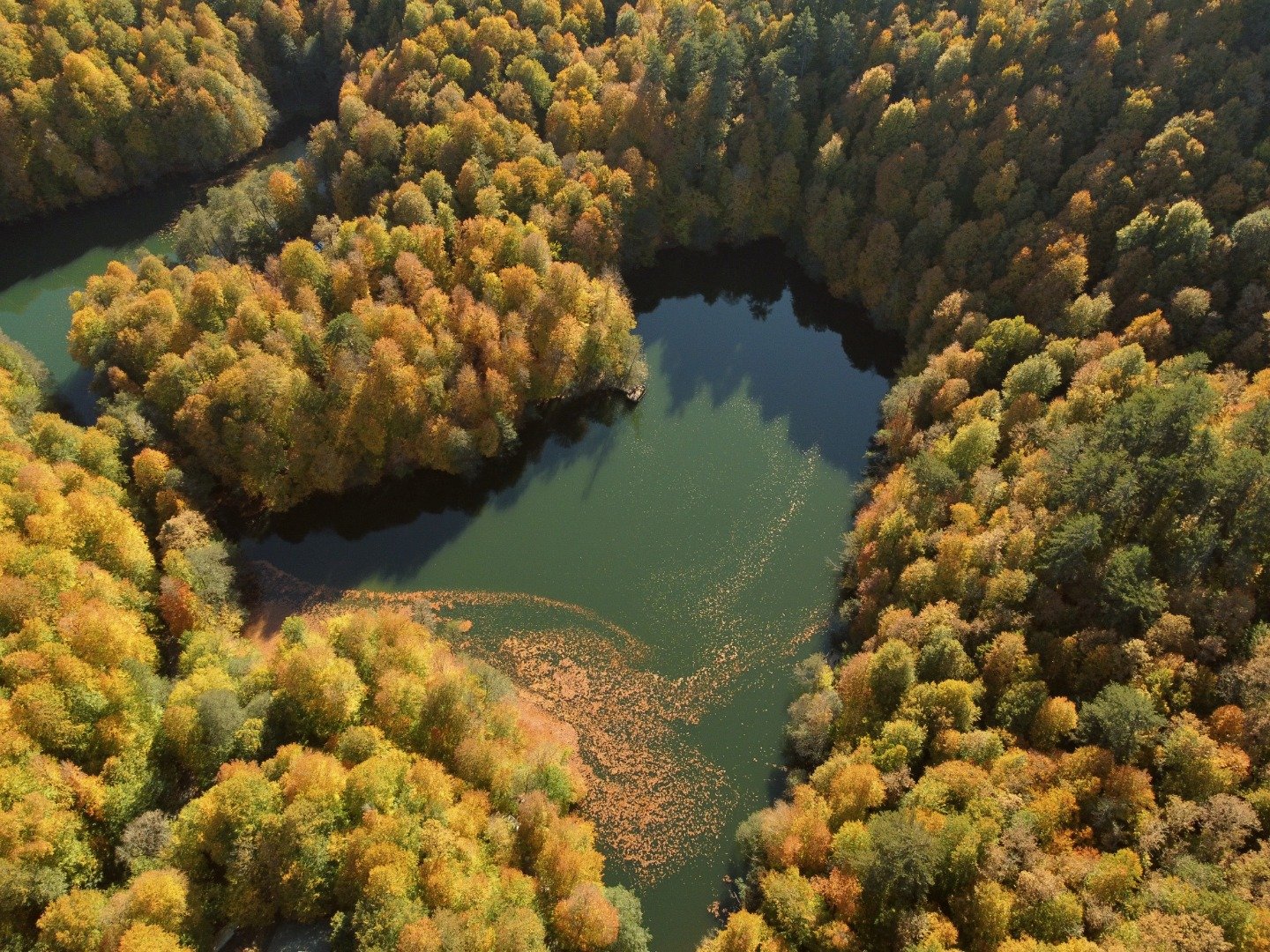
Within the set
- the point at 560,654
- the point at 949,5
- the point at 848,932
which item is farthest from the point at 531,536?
the point at 949,5

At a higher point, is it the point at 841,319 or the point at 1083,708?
the point at 841,319

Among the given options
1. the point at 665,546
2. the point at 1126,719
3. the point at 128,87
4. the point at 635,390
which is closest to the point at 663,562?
the point at 665,546

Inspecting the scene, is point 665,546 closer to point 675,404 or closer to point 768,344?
point 675,404

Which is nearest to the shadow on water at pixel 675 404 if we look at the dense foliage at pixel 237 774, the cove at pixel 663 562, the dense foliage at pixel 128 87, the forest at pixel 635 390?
the cove at pixel 663 562

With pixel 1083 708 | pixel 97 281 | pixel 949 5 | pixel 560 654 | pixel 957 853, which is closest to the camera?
pixel 957 853

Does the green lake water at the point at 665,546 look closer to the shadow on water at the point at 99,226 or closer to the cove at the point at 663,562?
the cove at the point at 663,562

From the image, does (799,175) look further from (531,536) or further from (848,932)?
(848,932)


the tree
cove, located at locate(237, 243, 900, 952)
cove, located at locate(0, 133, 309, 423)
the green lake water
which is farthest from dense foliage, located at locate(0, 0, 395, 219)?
the tree
